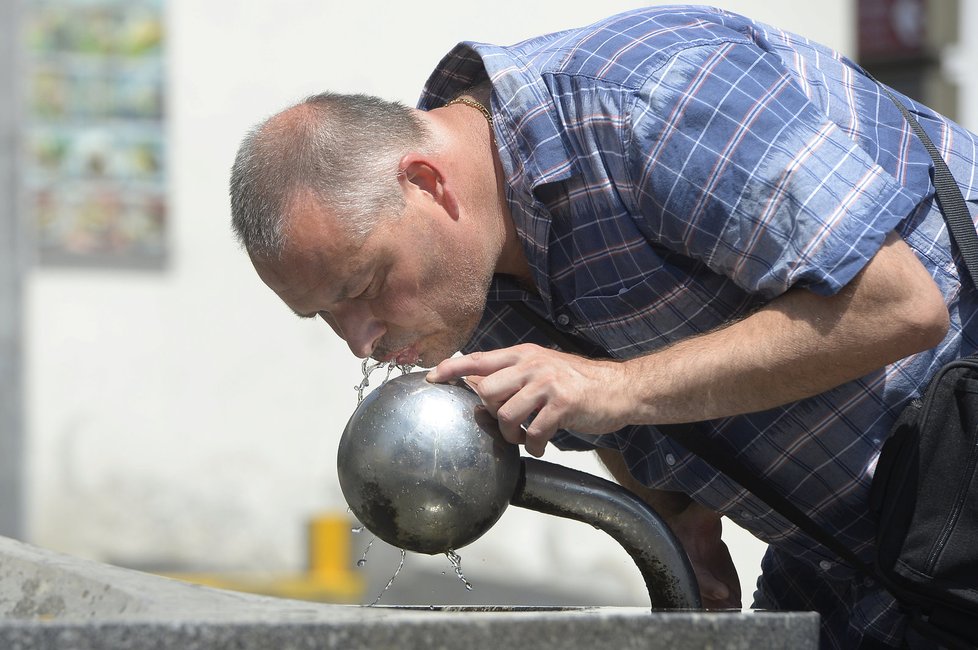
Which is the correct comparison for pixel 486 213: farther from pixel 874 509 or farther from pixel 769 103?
pixel 874 509

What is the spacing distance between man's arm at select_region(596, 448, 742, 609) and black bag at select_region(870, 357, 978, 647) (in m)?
0.44

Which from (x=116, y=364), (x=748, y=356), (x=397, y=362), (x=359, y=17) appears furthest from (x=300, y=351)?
(x=748, y=356)

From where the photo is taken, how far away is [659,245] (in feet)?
6.57

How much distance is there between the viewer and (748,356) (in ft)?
5.98

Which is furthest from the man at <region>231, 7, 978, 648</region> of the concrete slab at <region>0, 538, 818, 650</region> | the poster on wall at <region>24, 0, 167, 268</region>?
the poster on wall at <region>24, 0, 167, 268</region>

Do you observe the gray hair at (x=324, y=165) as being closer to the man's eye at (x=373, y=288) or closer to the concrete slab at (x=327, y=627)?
the man's eye at (x=373, y=288)

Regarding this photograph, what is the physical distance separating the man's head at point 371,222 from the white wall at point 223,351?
14.6ft

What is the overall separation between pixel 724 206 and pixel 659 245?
7.0 inches

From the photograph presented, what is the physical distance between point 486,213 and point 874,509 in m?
0.67

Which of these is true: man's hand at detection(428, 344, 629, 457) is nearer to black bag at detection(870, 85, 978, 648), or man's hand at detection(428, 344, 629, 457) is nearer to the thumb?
black bag at detection(870, 85, 978, 648)

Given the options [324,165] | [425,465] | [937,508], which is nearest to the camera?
[425,465]

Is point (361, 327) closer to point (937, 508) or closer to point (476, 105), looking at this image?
point (476, 105)

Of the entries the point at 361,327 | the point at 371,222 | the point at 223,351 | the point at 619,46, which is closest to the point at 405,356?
the point at 361,327

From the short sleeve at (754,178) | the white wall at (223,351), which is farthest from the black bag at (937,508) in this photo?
the white wall at (223,351)
